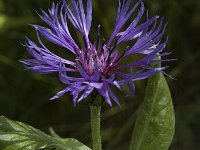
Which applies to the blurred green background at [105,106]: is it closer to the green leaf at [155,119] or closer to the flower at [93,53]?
the green leaf at [155,119]

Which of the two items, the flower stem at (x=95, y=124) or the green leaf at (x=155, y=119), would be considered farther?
the green leaf at (x=155, y=119)

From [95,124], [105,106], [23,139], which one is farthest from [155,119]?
[105,106]

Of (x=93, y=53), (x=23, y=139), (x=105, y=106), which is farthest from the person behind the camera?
(x=105, y=106)

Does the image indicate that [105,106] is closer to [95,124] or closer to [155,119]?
[155,119]

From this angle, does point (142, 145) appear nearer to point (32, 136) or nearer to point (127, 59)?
point (32, 136)

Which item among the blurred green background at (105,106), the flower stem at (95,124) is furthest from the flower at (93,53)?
the blurred green background at (105,106)

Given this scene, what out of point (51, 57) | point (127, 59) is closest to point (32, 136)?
point (51, 57)

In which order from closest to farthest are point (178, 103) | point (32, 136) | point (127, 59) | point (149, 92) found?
point (32, 136), point (149, 92), point (127, 59), point (178, 103)
